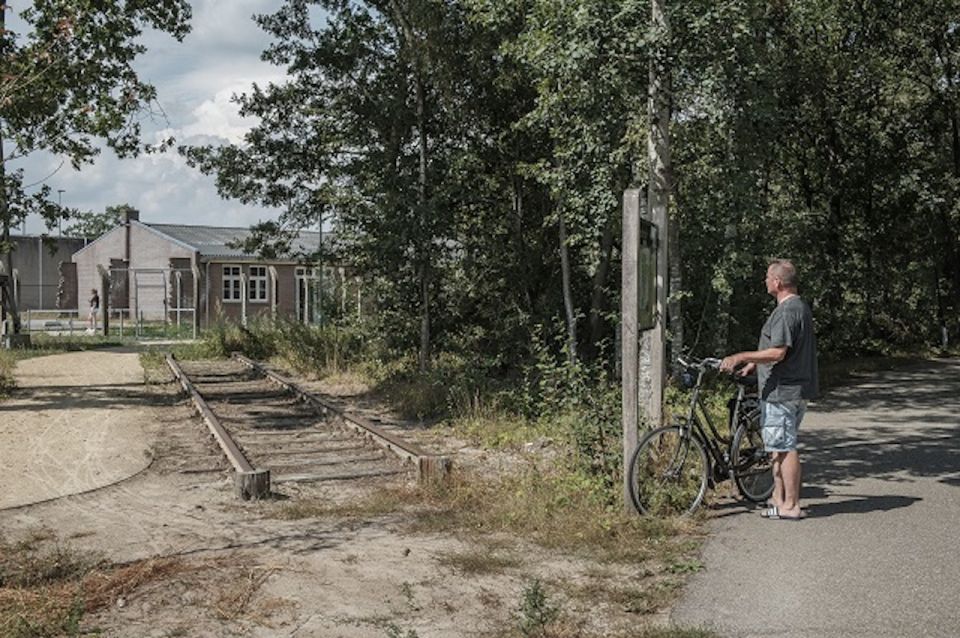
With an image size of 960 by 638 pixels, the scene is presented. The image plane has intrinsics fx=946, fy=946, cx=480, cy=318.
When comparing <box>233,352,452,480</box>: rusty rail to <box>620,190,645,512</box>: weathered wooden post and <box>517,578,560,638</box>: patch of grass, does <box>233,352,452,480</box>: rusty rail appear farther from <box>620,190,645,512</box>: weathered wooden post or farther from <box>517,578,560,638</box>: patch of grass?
<box>517,578,560,638</box>: patch of grass

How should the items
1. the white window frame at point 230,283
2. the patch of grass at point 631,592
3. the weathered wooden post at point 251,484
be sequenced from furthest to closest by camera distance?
the white window frame at point 230,283
the weathered wooden post at point 251,484
the patch of grass at point 631,592

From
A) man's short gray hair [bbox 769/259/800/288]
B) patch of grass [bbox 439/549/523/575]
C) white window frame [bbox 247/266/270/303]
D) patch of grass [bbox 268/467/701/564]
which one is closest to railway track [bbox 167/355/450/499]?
patch of grass [bbox 268/467/701/564]

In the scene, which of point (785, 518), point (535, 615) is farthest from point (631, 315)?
point (535, 615)

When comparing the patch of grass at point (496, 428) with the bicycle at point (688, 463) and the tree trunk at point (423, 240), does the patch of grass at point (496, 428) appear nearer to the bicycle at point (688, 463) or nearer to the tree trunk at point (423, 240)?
the bicycle at point (688, 463)

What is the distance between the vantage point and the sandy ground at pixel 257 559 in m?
5.25

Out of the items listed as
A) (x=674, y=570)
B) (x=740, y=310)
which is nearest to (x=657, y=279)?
(x=674, y=570)

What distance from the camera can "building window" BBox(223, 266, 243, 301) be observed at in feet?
173

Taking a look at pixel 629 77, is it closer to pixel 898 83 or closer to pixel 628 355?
pixel 628 355

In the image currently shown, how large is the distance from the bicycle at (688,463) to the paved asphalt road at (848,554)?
0.28 m

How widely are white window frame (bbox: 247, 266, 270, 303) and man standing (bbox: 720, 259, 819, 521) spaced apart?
47223 mm

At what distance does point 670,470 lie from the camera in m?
7.62

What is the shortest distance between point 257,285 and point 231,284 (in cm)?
144

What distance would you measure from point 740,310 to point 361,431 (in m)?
8.38

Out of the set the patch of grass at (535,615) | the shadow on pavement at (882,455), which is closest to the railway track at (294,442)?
the patch of grass at (535,615)
